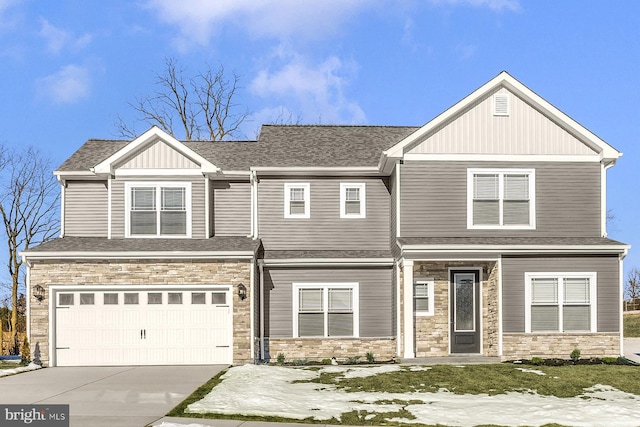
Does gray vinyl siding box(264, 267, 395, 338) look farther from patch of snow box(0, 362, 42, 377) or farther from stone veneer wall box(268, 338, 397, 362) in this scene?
patch of snow box(0, 362, 42, 377)

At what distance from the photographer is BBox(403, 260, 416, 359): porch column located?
789 inches

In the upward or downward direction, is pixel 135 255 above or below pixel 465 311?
above

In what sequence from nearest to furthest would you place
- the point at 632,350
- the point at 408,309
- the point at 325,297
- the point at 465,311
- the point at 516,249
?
the point at 408,309, the point at 516,249, the point at 465,311, the point at 325,297, the point at 632,350

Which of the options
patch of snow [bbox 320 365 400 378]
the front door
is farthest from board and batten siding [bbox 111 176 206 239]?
→ the front door

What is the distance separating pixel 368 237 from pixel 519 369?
6.61m

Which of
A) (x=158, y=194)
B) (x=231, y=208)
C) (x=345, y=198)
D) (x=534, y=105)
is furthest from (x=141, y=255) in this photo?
(x=534, y=105)

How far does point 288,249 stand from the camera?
22.8 metres

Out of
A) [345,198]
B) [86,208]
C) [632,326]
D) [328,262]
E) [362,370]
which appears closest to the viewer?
[362,370]

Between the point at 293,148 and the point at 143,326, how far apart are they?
793cm

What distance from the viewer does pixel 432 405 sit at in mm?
13484

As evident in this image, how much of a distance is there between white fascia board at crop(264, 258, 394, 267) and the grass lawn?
749 inches

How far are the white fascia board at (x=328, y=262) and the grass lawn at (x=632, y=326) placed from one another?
19.0 m

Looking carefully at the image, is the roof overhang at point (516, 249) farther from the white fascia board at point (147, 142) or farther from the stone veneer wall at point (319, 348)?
the white fascia board at point (147, 142)

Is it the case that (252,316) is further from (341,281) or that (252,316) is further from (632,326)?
(632,326)
